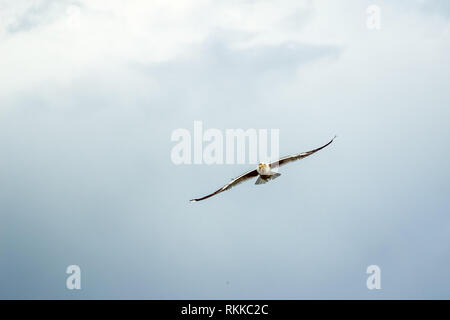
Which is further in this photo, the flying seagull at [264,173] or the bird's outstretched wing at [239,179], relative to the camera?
the bird's outstretched wing at [239,179]

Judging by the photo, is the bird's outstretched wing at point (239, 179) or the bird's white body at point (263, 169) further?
the bird's outstretched wing at point (239, 179)

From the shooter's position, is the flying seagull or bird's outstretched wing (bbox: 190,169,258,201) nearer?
the flying seagull

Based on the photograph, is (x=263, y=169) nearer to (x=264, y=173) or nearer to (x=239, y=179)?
(x=264, y=173)

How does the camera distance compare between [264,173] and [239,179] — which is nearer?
[264,173]

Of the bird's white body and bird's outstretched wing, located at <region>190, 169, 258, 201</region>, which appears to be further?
bird's outstretched wing, located at <region>190, 169, 258, 201</region>

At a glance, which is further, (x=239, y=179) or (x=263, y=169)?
(x=239, y=179)

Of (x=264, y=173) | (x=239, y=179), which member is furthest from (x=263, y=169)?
(x=239, y=179)
